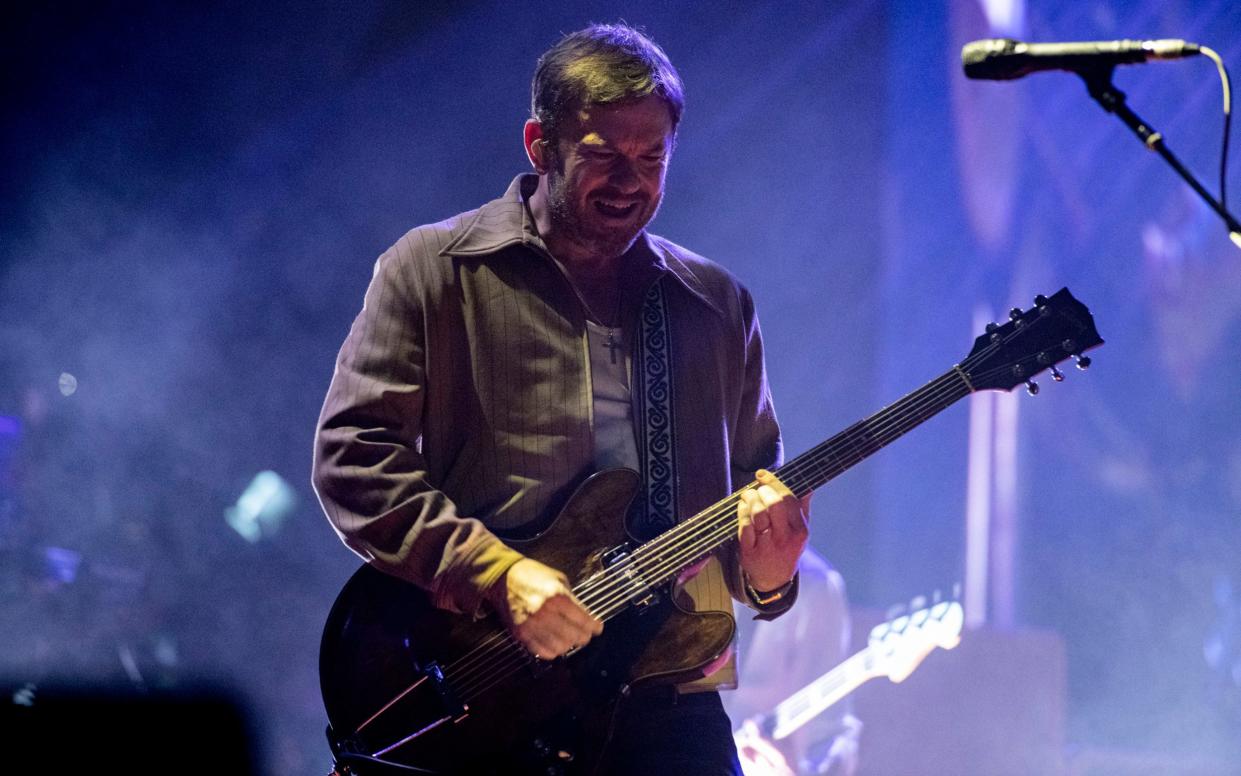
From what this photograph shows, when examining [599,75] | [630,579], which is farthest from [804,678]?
[599,75]

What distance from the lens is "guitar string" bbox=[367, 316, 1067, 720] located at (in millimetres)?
2297

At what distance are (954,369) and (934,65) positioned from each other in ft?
16.4

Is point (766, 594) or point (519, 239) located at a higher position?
point (519, 239)

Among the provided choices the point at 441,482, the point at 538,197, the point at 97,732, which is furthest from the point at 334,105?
the point at 441,482

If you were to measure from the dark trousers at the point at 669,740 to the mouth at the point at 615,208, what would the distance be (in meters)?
1.05

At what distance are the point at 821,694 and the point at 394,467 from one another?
3468 mm

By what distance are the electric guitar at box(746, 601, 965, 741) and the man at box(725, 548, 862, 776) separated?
0.04 m

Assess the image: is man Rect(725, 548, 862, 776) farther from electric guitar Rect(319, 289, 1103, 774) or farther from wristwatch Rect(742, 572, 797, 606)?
electric guitar Rect(319, 289, 1103, 774)

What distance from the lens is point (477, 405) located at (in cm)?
249

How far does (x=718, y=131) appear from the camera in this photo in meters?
7.00

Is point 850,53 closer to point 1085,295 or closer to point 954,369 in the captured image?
point 1085,295

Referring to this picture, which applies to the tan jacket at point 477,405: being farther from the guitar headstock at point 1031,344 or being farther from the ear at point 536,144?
the guitar headstock at point 1031,344

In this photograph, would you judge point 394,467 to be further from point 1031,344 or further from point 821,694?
point 821,694

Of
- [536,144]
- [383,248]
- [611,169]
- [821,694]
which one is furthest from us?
[383,248]
